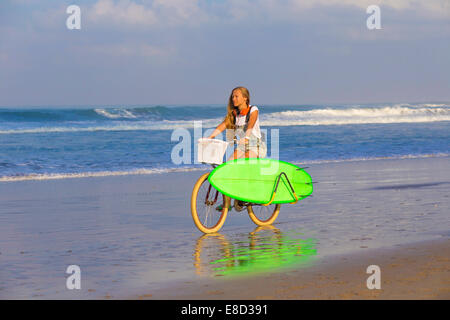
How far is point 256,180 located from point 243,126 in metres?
0.68

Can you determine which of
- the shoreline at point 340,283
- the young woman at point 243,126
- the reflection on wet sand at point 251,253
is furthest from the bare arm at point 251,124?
the shoreline at point 340,283

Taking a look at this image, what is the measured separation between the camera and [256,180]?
27.5 ft

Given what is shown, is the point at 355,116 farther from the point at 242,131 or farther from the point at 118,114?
the point at 242,131

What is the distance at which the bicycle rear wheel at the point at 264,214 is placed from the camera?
28.0 ft

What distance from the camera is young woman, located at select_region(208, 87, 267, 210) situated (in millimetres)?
8156

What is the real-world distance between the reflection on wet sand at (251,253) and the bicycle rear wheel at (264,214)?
0.43 meters

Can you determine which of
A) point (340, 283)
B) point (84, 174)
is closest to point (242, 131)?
point (340, 283)

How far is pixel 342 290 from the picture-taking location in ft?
16.8

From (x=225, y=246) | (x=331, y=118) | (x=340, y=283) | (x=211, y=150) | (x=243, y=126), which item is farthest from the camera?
(x=331, y=118)

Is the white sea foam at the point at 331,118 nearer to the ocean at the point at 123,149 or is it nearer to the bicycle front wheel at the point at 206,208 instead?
the ocean at the point at 123,149

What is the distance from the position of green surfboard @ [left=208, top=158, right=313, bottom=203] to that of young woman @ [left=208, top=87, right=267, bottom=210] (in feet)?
0.42
